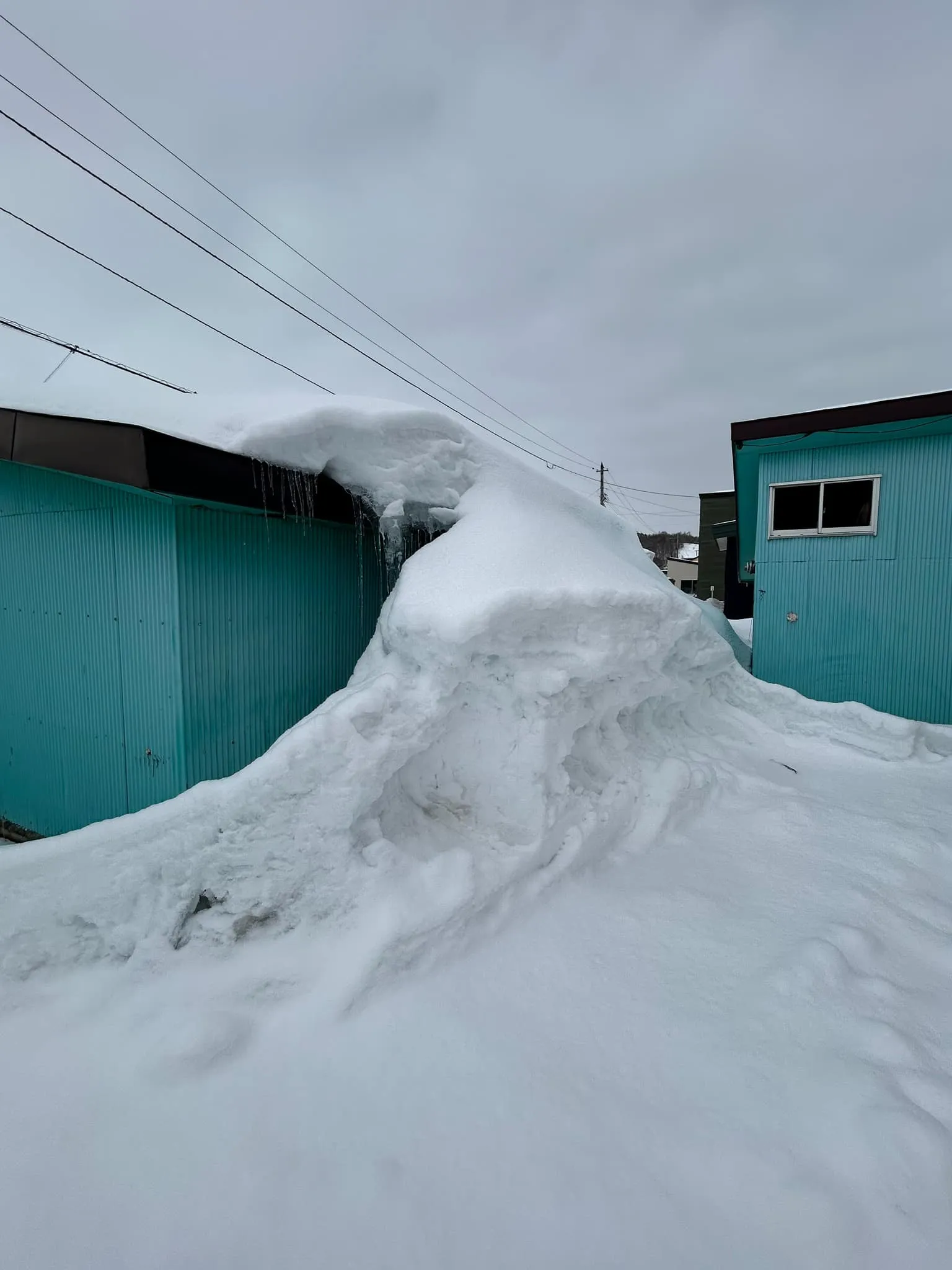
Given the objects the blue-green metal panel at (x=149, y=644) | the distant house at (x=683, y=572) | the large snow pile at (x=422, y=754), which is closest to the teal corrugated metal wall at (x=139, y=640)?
the blue-green metal panel at (x=149, y=644)

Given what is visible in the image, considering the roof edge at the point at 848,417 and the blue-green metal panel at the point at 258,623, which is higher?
the roof edge at the point at 848,417

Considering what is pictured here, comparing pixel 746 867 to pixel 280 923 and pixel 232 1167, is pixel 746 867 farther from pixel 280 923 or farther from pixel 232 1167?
pixel 232 1167

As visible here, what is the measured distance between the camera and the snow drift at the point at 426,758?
2.80 m

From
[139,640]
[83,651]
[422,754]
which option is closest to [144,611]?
[139,640]

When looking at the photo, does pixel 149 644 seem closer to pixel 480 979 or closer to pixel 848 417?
pixel 480 979

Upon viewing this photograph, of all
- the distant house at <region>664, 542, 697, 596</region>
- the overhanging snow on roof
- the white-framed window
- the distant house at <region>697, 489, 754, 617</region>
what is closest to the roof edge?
the white-framed window

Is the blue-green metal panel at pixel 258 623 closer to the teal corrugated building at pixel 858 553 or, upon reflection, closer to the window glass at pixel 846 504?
the teal corrugated building at pixel 858 553

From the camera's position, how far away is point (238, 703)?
4598mm

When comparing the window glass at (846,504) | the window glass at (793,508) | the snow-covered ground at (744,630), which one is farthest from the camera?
the snow-covered ground at (744,630)

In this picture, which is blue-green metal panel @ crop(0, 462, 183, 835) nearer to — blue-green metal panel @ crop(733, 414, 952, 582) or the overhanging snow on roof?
the overhanging snow on roof

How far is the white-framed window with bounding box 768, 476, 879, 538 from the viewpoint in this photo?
24.9 feet

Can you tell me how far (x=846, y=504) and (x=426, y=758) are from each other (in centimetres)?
711

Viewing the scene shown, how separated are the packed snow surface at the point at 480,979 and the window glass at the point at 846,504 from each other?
4249 millimetres

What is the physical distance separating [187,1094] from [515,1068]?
1.21 m
